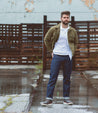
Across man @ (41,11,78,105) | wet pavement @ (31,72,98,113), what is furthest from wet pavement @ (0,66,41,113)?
man @ (41,11,78,105)

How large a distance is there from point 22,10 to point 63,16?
311 inches

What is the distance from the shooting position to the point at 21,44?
1312 cm

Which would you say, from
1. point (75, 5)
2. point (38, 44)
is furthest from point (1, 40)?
point (75, 5)

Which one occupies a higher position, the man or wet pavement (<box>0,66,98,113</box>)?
the man

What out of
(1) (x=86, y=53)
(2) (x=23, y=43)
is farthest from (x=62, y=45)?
(2) (x=23, y=43)

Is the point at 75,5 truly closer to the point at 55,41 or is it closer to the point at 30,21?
the point at 30,21

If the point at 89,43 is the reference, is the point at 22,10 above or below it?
above

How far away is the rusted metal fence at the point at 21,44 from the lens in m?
12.9

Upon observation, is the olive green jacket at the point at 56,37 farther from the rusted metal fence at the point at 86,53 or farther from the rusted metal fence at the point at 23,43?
the rusted metal fence at the point at 23,43

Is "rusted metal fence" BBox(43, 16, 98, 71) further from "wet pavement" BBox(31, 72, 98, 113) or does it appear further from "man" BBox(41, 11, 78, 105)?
"man" BBox(41, 11, 78, 105)

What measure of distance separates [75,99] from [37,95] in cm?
95

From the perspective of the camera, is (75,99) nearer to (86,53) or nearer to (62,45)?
(62,45)

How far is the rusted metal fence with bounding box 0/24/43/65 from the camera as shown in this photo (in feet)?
42.2

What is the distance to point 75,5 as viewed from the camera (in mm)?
12898
